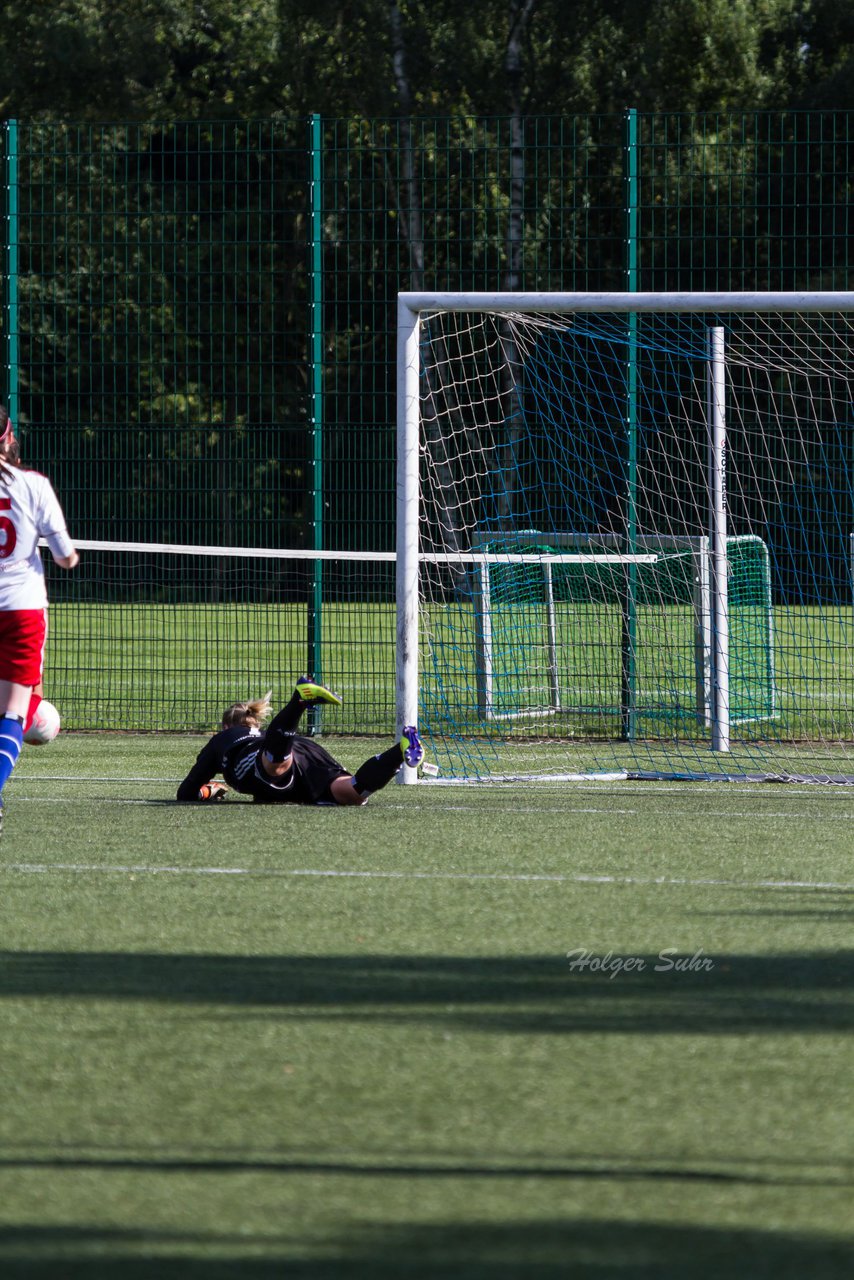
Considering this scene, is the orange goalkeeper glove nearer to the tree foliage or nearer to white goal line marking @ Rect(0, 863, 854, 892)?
white goal line marking @ Rect(0, 863, 854, 892)

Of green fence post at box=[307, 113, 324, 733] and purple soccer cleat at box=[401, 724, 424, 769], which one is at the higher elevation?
green fence post at box=[307, 113, 324, 733]

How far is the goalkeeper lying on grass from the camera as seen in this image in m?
8.12

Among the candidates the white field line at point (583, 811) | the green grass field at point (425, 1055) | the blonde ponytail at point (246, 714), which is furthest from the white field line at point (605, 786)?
the green grass field at point (425, 1055)

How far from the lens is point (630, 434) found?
1166 cm

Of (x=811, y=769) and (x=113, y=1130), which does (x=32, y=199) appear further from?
(x=113, y=1130)

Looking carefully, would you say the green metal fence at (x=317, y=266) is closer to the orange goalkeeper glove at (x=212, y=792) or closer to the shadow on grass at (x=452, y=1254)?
the orange goalkeeper glove at (x=212, y=792)

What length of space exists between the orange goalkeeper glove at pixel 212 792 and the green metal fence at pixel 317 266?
3.71 metres

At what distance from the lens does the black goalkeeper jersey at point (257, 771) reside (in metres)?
8.30

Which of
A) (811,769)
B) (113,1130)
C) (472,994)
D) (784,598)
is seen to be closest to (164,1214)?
(113,1130)

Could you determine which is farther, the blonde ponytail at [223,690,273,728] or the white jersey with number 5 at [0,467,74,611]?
the blonde ponytail at [223,690,273,728]

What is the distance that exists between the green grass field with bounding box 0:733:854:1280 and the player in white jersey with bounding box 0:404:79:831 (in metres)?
0.58

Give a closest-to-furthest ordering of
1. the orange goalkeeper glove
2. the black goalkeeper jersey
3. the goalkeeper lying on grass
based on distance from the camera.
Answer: the goalkeeper lying on grass, the black goalkeeper jersey, the orange goalkeeper glove

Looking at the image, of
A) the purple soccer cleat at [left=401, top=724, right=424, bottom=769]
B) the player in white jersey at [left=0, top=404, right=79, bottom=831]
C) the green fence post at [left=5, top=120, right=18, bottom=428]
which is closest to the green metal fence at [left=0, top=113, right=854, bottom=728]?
the green fence post at [left=5, top=120, right=18, bottom=428]

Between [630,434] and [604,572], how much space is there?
127 cm
